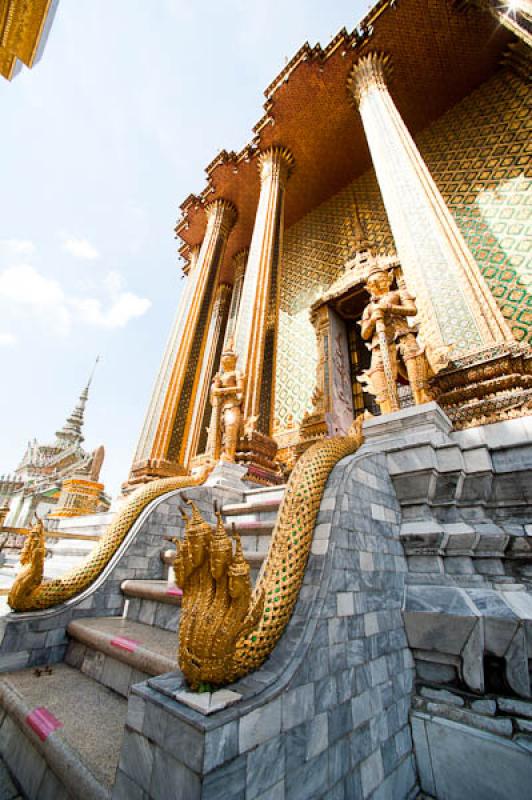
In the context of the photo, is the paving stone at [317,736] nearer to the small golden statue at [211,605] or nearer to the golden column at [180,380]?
Answer: the small golden statue at [211,605]

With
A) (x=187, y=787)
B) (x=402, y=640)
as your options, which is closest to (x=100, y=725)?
(x=187, y=787)

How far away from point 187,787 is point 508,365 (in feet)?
11.6

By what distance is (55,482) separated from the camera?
650 inches

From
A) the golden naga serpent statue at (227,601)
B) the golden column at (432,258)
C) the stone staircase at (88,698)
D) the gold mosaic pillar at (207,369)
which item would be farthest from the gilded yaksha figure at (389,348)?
the gold mosaic pillar at (207,369)

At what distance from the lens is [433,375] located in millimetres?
3389

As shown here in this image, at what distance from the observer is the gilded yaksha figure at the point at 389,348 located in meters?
3.36

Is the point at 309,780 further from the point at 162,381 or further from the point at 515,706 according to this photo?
the point at 162,381

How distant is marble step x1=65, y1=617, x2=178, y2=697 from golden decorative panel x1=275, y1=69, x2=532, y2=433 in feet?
17.8

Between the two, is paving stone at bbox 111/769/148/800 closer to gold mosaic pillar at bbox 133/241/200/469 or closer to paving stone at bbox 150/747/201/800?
paving stone at bbox 150/747/201/800

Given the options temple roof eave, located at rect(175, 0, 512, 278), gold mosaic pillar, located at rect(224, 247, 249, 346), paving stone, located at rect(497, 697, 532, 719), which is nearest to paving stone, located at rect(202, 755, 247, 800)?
paving stone, located at rect(497, 697, 532, 719)

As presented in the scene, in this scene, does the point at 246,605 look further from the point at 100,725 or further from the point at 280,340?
the point at 280,340

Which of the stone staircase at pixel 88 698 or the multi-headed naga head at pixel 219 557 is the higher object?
the multi-headed naga head at pixel 219 557

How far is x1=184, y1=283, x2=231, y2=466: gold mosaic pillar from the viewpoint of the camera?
21.8 ft

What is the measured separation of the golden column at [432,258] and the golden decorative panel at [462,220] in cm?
139
